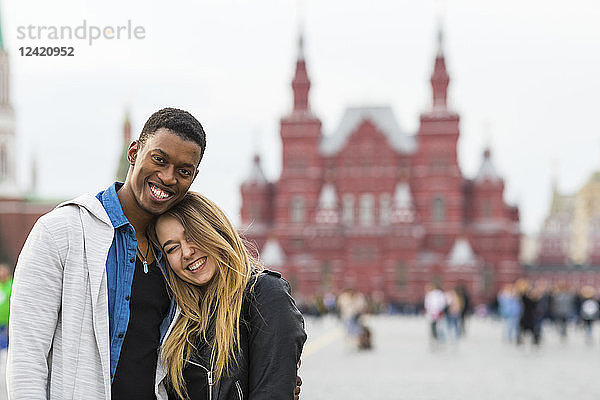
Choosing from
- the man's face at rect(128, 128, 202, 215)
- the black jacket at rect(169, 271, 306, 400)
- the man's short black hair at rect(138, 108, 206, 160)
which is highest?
the man's short black hair at rect(138, 108, 206, 160)

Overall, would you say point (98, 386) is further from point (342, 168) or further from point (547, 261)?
point (547, 261)

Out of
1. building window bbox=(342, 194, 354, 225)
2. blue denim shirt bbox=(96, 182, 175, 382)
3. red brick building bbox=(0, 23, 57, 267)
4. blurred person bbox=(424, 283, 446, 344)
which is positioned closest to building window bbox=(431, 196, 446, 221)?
building window bbox=(342, 194, 354, 225)

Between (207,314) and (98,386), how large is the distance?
0.37m

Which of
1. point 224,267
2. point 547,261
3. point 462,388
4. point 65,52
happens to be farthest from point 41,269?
point 547,261

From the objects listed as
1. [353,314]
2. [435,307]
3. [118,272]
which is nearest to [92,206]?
[118,272]

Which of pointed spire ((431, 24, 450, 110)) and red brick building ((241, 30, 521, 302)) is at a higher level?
pointed spire ((431, 24, 450, 110))

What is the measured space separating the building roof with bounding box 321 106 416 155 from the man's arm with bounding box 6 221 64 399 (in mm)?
56353

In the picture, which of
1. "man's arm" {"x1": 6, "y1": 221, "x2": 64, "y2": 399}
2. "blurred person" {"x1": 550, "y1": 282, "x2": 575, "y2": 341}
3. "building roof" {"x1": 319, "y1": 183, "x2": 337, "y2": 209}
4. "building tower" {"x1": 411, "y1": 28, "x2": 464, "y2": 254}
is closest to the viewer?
"man's arm" {"x1": 6, "y1": 221, "x2": 64, "y2": 399}

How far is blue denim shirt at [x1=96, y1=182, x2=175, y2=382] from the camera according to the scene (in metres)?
2.59

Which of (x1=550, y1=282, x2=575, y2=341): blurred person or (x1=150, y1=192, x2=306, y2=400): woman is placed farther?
(x1=550, y1=282, x2=575, y2=341): blurred person

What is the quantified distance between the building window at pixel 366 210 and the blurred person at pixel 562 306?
34538 millimetres

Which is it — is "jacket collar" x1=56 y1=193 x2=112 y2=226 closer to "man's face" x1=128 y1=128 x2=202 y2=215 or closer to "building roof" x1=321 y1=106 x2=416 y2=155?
"man's face" x1=128 y1=128 x2=202 y2=215

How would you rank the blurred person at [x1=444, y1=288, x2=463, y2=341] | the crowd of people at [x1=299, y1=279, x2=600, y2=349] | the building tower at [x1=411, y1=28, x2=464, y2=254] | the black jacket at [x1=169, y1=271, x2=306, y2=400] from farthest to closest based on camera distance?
the building tower at [x1=411, y1=28, x2=464, y2=254], the blurred person at [x1=444, y1=288, x2=463, y2=341], the crowd of people at [x1=299, y1=279, x2=600, y2=349], the black jacket at [x1=169, y1=271, x2=306, y2=400]

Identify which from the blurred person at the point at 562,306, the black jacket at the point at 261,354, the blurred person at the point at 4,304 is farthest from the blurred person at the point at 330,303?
the black jacket at the point at 261,354
